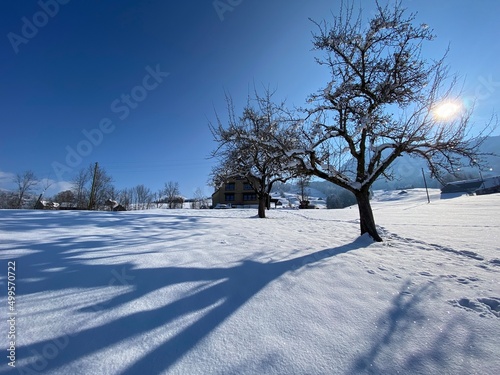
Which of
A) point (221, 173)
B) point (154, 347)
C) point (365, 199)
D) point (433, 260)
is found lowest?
point (433, 260)

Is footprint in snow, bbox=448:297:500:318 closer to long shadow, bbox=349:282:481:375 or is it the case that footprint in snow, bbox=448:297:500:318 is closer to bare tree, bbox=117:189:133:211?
long shadow, bbox=349:282:481:375

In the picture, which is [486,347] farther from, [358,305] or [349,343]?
[349,343]

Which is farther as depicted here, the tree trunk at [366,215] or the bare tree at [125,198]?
the bare tree at [125,198]

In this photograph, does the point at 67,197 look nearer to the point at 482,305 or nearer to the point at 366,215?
the point at 366,215

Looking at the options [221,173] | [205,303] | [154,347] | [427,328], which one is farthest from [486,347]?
[221,173]

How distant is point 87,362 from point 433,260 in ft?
18.1

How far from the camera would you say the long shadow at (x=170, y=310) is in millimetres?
1419

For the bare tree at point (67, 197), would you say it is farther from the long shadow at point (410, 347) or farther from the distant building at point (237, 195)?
the long shadow at point (410, 347)

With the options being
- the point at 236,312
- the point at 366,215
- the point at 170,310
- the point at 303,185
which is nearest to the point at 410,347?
the point at 236,312

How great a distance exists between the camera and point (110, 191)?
45.7 meters

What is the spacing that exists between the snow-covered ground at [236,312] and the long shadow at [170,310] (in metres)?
0.01

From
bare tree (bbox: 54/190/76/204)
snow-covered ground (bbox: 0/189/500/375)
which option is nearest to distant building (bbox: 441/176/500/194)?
snow-covered ground (bbox: 0/189/500/375)

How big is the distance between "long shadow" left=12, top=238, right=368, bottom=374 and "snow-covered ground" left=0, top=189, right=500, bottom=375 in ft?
0.04

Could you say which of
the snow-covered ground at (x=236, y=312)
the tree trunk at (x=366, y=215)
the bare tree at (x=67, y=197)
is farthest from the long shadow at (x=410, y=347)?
the bare tree at (x=67, y=197)
